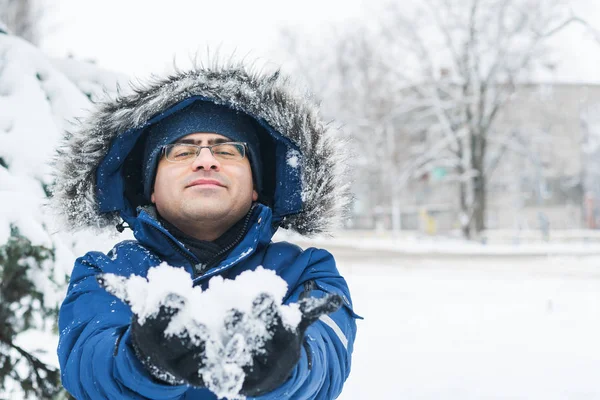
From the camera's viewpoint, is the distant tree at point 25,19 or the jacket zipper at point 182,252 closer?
the jacket zipper at point 182,252

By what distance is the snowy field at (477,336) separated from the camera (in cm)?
524

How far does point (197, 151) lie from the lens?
5.82ft

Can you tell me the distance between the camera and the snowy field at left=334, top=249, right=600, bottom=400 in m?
5.24

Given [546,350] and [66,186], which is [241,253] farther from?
[546,350]

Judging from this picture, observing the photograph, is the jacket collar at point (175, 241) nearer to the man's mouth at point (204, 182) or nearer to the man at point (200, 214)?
the man at point (200, 214)

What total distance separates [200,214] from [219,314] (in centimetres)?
70

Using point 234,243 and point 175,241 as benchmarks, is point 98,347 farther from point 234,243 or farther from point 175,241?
point 234,243

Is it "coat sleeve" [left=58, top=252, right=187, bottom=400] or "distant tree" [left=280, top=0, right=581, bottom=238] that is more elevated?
"distant tree" [left=280, top=0, right=581, bottom=238]

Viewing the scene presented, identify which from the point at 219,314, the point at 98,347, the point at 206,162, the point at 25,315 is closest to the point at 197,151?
the point at 206,162

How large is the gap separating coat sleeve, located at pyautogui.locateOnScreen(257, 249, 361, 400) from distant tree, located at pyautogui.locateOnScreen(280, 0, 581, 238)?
845 inches

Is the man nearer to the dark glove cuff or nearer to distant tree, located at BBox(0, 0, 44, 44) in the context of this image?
the dark glove cuff

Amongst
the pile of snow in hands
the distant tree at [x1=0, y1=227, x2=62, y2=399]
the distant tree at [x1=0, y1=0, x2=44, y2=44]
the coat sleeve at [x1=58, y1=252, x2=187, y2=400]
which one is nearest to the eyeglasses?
the coat sleeve at [x1=58, y1=252, x2=187, y2=400]

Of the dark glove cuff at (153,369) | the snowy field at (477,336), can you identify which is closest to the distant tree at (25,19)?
the snowy field at (477,336)

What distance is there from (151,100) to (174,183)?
0.98 ft
